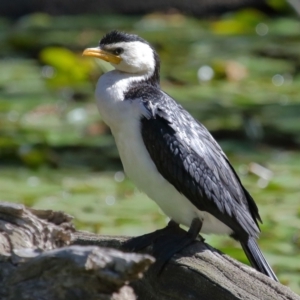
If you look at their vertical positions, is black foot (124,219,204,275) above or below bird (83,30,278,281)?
below

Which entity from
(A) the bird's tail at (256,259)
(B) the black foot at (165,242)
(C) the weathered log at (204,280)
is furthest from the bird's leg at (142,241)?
(A) the bird's tail at (256,259)

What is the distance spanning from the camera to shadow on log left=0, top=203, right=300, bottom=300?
2689mm

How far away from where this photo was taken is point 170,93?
23.1ft

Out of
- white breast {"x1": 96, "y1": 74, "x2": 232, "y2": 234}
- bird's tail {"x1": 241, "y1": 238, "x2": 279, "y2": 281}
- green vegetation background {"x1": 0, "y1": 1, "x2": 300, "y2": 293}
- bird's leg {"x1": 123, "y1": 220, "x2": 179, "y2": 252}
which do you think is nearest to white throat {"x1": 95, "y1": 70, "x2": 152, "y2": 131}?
white breast {"x1": 96, "y1": 74, "x2": 232, "y2": 234}

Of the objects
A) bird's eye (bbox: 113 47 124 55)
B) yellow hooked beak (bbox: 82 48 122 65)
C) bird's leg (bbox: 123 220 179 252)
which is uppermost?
bird's eye (bbox: 113 47 124 55)

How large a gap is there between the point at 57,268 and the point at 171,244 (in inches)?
33.3

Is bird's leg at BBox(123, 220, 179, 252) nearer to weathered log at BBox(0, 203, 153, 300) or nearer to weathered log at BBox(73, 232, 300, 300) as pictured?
weathered log at BBox(73, 232, 300, 300)

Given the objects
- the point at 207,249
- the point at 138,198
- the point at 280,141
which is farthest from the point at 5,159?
the point at 207,249

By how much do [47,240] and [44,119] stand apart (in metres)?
3.49

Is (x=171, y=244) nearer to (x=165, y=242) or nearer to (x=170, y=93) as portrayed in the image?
(x=165, y=242)

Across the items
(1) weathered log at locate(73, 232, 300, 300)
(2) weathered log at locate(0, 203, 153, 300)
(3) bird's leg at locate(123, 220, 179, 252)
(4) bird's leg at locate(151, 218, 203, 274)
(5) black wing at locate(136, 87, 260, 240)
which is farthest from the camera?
(5) black wing at locate(136, 87, 260, 240)

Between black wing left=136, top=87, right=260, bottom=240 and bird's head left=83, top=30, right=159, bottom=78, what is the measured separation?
238 mm

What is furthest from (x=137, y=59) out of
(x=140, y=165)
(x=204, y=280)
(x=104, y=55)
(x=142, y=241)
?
(x=204, y=280)

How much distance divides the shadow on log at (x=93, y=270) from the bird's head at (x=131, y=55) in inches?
31.4
